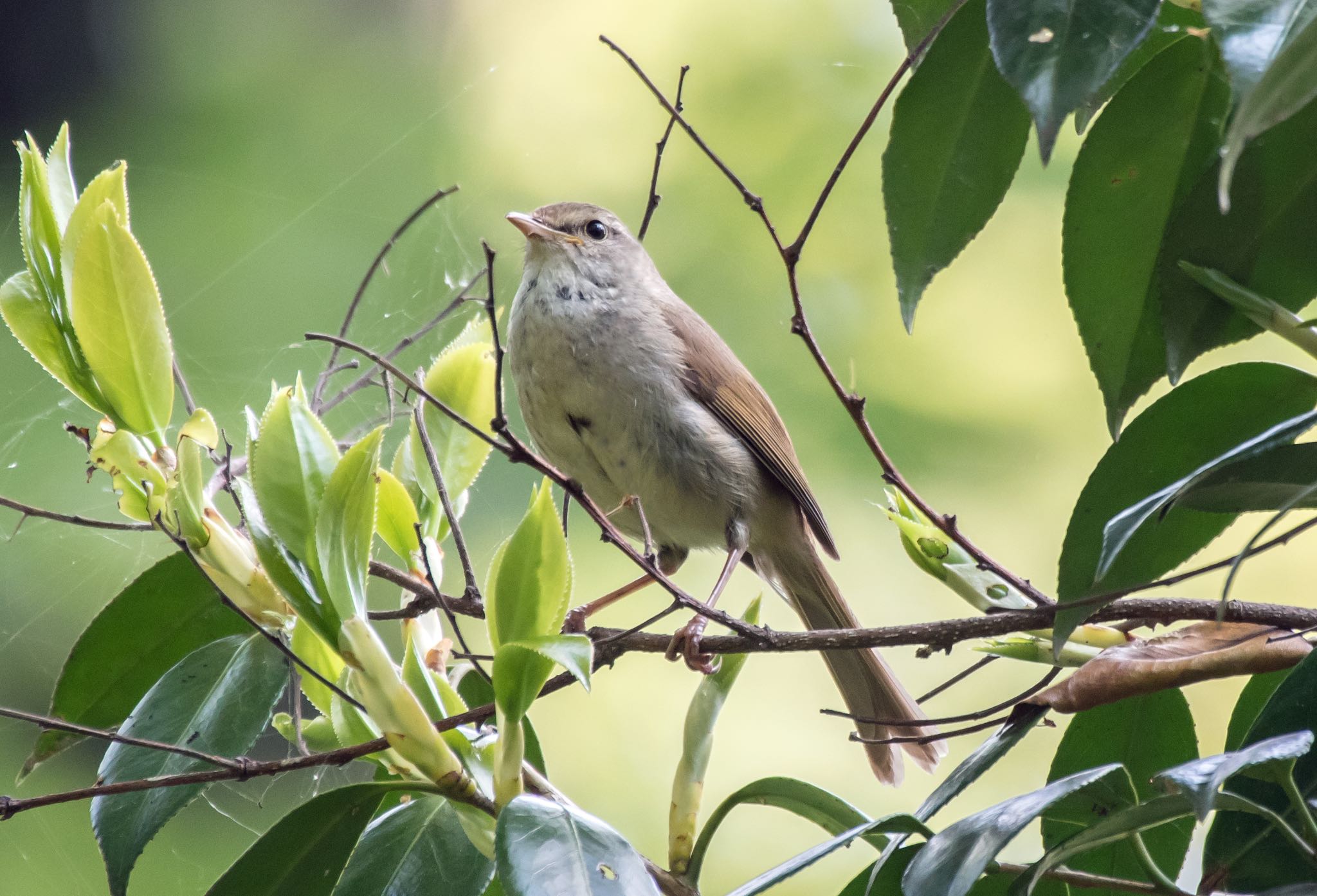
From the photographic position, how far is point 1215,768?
750mm

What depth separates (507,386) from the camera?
281 centimetres

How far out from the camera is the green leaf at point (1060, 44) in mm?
767

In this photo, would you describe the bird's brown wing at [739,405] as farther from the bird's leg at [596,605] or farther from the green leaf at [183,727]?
the green leaf at [183,727]

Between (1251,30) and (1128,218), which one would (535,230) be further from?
(1251,30)

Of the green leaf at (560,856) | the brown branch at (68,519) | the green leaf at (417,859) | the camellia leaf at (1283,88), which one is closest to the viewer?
the camellia leaf at (1283,88)

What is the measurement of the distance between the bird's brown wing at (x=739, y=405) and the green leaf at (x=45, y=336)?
1.25 m

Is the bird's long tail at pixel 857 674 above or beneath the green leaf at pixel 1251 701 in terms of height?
beneath

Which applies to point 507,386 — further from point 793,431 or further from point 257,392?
point 793,431

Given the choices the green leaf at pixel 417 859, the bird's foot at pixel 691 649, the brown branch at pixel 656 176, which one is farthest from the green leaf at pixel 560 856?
the brown branch at pixel 656 176

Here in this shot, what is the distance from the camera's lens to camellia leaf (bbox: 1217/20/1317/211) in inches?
25.6

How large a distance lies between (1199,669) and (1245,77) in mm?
552

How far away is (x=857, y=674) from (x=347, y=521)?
1.43 m

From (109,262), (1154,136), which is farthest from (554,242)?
(1154,136)

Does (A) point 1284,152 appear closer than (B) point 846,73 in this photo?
Yes
